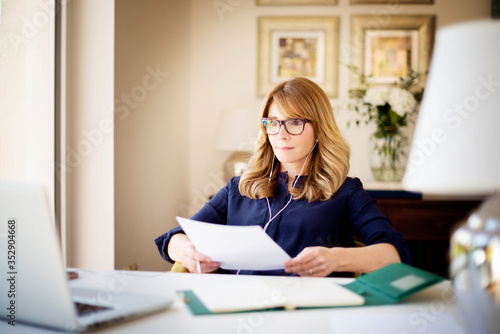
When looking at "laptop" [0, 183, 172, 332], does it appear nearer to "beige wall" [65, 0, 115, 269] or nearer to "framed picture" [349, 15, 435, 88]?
"beige wall" [65, 0, 115, 269]

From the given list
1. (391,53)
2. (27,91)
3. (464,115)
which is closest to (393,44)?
(391,53)

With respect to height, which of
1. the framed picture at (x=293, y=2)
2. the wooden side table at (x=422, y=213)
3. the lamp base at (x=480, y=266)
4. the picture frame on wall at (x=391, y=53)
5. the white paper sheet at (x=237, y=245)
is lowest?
the wooden side table at (x=422, y=213)

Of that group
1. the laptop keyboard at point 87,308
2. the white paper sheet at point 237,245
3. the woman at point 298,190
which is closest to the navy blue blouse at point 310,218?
the woman at point 298,190

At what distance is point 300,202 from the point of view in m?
1.62

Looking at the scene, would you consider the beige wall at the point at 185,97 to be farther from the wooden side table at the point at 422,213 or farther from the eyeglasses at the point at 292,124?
the eyeglasses at the point at 292,124

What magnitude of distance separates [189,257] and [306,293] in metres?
0.43

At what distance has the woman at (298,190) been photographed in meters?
1.55

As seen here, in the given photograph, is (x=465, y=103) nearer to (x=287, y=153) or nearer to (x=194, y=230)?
(x=194, y=230)

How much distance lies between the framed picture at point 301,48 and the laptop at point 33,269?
2769 mm

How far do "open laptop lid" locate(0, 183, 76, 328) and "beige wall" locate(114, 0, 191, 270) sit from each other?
1552 millimetres

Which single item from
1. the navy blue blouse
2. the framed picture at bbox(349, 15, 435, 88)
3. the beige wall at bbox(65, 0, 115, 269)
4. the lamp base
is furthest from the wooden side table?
the lamp base

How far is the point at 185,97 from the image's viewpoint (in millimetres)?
3314

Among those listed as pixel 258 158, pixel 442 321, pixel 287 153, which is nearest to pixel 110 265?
pixel 258 158

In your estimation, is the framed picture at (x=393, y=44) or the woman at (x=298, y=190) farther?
the framed picture at (x=393, y=44)
